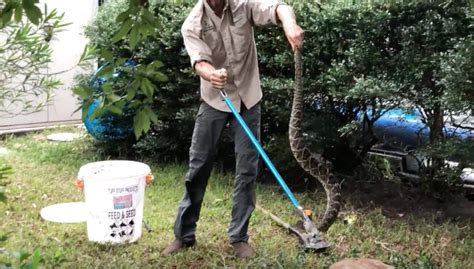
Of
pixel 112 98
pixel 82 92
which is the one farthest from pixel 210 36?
pixel 82 92

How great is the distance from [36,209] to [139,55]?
83.8 inches

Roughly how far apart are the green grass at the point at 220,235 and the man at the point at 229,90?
23 cm

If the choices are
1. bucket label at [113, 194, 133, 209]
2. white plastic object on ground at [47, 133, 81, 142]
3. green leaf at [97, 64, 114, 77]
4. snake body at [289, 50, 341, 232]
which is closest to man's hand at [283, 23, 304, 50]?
snake body at [289, 50, 341, 232]

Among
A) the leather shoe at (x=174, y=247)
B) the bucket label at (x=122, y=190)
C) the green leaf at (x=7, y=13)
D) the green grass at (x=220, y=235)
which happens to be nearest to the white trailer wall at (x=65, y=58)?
the green grass at (x=220, y=235)

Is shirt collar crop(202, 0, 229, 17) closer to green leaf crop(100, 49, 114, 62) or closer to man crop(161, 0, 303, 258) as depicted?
man crop(161, 0, 303, 258)

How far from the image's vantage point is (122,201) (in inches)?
161

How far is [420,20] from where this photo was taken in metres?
4.99

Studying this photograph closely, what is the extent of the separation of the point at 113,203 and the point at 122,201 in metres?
0.07

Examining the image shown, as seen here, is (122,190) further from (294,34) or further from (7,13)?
(7,13)

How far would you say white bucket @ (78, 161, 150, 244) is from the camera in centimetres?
405

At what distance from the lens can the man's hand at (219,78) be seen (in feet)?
11.7

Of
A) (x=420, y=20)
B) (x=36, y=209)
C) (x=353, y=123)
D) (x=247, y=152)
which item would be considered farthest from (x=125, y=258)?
(x=420, y=20)

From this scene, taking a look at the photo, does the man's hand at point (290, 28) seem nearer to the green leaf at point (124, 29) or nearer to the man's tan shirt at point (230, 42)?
the man's tan shirt at point (230, 42)

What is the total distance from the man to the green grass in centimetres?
23
